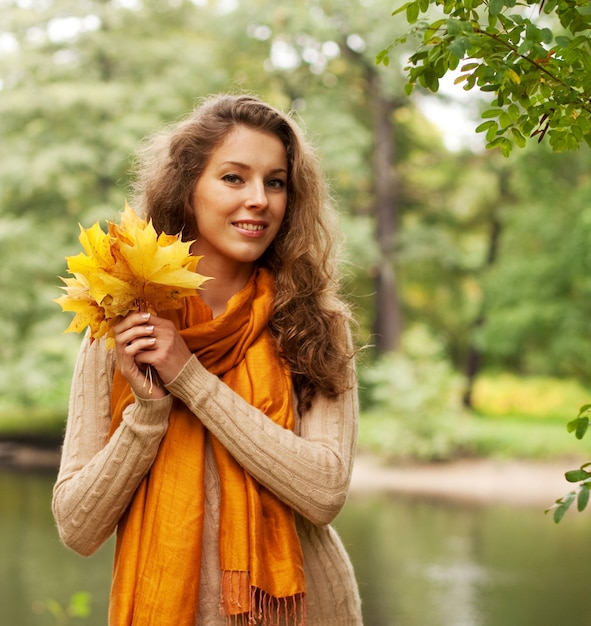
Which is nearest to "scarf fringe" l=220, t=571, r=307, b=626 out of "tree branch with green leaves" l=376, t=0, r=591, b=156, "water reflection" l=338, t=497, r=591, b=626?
"tree branch with green leaves" l=376, t=0, r=591, b=156

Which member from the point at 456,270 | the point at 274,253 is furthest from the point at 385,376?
the point at 274,253

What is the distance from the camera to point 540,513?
10.1 metres

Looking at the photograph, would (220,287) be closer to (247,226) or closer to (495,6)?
(247,226)

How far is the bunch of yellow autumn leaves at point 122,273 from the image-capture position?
1.47 meters

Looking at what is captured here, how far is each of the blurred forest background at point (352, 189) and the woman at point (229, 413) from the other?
8147 millimetres

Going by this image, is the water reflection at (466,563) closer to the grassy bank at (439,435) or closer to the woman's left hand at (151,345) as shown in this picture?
the grassy bank at (439,435)

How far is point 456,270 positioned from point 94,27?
22.2ft

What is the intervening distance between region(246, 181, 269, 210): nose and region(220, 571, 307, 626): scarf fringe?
2.09ft

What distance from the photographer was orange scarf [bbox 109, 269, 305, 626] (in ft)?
5.26

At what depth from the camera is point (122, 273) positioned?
1486 mm

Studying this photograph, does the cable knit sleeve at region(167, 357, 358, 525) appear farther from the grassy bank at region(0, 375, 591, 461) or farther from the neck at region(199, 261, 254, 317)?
the grassy bank at region(0, 375, 591, 461)

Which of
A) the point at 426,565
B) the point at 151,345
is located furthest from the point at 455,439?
the point at 151,345

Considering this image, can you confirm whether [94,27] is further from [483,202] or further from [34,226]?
[483,202]

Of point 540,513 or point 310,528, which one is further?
point 540,513
